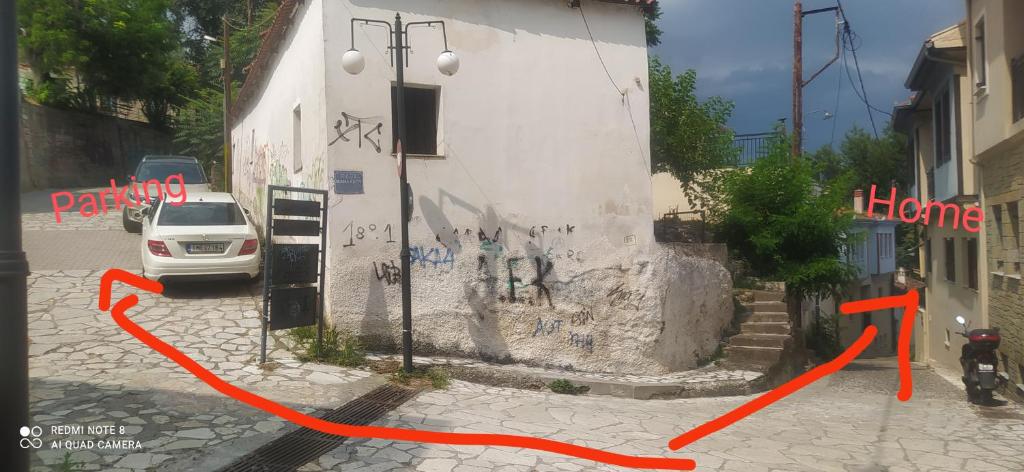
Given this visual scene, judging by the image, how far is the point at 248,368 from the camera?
789 cm

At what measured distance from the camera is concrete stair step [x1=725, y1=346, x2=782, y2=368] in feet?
36.6

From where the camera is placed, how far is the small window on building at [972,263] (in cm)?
1416

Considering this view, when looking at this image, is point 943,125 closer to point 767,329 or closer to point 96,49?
point 767,329

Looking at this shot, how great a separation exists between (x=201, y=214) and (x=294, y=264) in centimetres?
348

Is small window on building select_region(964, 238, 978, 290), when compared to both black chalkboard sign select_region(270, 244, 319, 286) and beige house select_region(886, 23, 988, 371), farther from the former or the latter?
black chalkboard sign select_region(270, 244, 319, 286)

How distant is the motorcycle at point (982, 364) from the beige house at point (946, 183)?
130 inches

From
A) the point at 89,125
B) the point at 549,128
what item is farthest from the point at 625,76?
the point at 89,125

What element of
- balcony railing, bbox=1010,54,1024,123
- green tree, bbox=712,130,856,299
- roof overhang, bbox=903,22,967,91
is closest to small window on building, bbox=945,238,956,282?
green tree, bbox=712,130,856,299

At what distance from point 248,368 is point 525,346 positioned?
3.79 m

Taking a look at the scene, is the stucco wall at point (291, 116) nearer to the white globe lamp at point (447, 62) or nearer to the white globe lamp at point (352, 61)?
the white globe lamp at point (352, 61)

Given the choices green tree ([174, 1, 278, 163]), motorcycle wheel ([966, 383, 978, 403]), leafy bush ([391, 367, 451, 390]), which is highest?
green tree ([174, 1, 278, 163])

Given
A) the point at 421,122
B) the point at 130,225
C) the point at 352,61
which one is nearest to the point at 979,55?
the point at 421,122

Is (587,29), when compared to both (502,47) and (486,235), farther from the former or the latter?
(486,235)

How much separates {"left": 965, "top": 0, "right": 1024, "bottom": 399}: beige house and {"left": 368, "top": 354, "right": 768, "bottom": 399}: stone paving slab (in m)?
4.52
